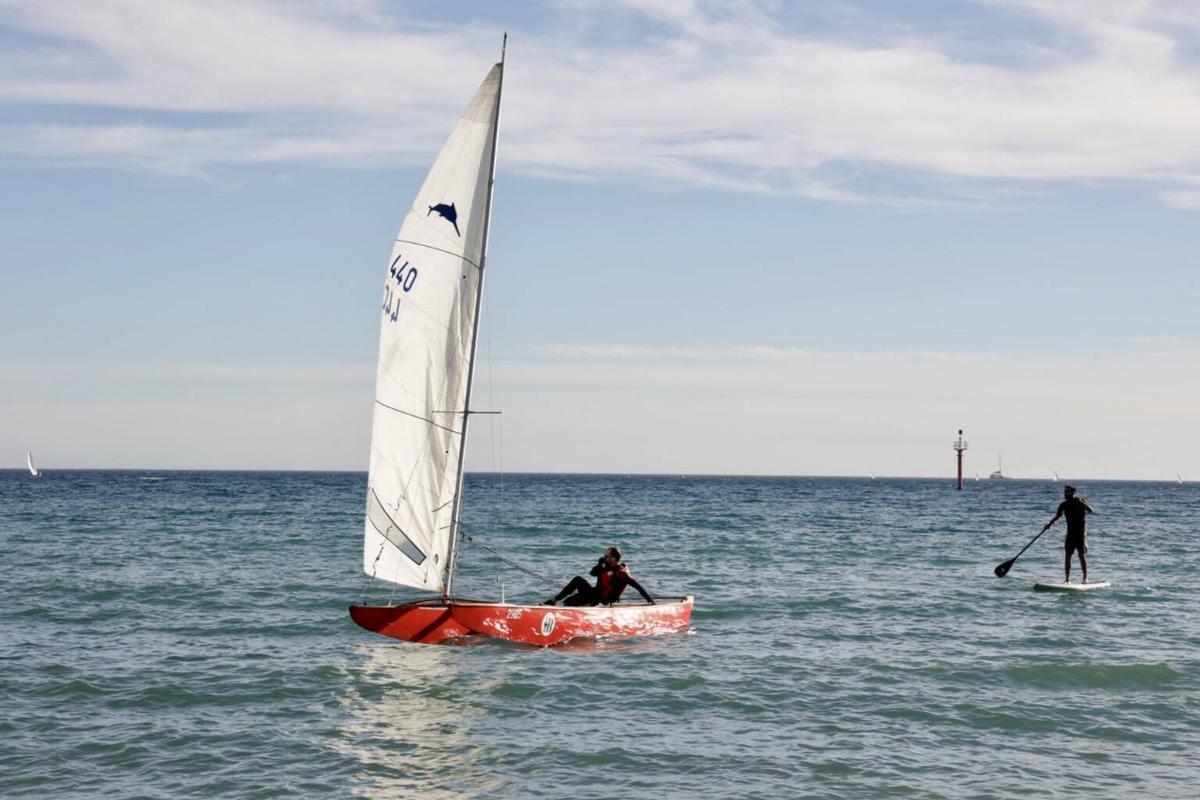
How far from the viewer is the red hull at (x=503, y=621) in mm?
19156

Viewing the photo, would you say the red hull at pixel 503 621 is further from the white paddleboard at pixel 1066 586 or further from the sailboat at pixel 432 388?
the white paddleboard at pixel 1066 586

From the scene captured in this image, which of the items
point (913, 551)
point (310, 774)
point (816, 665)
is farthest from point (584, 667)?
point (913, 551)

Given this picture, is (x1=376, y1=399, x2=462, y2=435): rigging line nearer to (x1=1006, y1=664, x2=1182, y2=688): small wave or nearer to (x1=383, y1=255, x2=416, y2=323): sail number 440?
(x1=383, y1=255, x2=416, y2=323): sail number 440

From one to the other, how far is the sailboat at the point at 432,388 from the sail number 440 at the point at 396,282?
0.05 ft

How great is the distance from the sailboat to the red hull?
0.08 ft

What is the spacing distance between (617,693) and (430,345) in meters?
6.11

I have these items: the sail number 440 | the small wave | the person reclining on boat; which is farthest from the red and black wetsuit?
the small wave

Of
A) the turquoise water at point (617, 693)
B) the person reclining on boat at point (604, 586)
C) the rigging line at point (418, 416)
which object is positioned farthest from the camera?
the person reclining on boat at point (604, 586)

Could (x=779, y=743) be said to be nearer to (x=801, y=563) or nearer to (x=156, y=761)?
(x=156, y=761)

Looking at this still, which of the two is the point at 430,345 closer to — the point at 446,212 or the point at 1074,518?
the point at 446,212

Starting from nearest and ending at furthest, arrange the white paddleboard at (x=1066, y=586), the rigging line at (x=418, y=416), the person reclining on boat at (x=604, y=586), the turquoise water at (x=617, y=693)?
the turquoise water at (x=617, y=693), the rigging line at (x=418, y=416), the person reclining on boat at (x=604, y=586), the white paddleboard at (x=1066, y=586)

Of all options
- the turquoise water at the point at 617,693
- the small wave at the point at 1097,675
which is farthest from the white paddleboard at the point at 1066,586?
the small wave at the point at 1097,675

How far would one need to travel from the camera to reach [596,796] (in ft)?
41.0

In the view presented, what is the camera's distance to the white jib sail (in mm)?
18359
